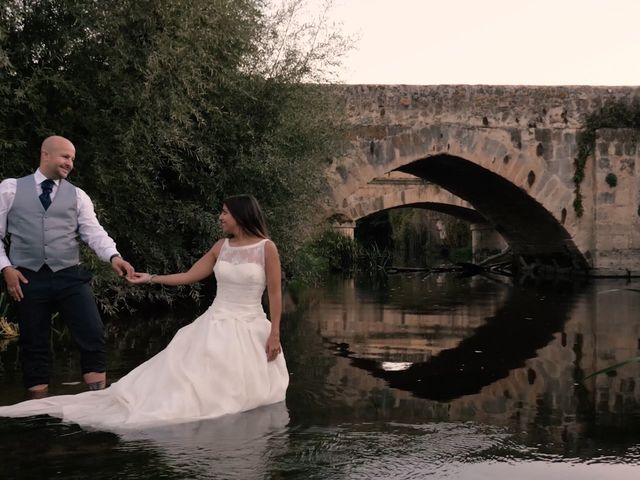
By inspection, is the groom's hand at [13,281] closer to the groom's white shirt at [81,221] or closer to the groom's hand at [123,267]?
the groom's white shirt at [81,221]

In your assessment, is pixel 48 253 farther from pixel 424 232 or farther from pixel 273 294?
pixel 424 232

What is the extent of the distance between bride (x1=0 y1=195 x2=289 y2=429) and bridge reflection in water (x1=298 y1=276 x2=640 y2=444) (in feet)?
2.26

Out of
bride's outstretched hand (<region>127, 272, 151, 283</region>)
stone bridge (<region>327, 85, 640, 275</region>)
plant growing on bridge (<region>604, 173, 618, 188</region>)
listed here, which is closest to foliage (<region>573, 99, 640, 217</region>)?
stone bridge (<region>327, 85, 640, 275</region>)

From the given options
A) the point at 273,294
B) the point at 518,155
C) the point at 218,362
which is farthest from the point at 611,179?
the point at 218,362

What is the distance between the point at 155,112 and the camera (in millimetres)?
9711

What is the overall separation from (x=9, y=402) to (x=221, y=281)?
1.46m

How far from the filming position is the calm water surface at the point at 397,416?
156 inches

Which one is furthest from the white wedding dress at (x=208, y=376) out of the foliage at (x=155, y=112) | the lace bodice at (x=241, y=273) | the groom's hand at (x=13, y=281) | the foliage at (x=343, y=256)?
the foliage at (x=343, y=256)

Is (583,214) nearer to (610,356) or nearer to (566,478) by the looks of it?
(610,356)

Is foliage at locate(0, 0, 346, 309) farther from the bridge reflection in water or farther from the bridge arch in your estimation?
the bridge arch

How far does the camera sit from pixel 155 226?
35.7ft

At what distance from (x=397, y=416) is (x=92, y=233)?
204cm

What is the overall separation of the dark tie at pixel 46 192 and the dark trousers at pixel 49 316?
0.36 metres

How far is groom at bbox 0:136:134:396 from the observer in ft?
16.8
